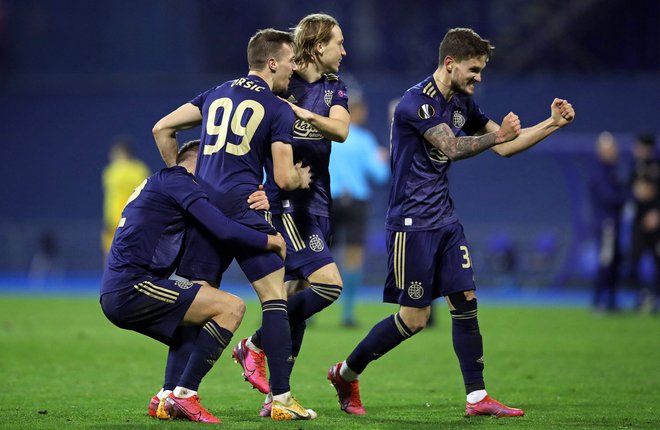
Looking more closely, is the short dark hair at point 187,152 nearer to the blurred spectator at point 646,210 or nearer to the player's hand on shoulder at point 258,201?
the player's hand on shoulder at point 258,201

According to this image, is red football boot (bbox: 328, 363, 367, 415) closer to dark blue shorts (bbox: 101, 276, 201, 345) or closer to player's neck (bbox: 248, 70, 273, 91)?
dark blue shorts (bbox: 101, 276, 201, 345)

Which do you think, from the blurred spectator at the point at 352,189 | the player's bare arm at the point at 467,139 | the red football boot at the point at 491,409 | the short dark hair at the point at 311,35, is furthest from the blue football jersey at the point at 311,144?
the blurred spectator at the point at 352,189

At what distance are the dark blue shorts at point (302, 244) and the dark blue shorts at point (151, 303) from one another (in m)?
0.87

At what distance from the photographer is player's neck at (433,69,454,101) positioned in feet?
21.7

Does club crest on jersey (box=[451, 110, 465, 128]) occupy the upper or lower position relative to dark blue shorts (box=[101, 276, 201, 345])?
upper

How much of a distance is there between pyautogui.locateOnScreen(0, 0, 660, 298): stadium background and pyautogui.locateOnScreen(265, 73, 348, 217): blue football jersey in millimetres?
13457

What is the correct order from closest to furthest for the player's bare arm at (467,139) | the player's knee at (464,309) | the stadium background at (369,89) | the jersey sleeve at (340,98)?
the player's bare arm at (467,139) < the player's knee at (464,309) < the jersey sleeve at (340,98) < the stadium background at (369,89)

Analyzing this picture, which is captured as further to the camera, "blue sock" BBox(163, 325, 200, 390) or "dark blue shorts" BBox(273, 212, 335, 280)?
"dark blue shorts" BBox(273, 212, 335, 280)

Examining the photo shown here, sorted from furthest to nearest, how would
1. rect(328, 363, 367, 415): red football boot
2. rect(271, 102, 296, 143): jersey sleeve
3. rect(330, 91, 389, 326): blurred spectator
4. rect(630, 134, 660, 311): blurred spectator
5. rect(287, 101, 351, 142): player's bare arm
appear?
rect(630, 134, 660, 311): blurred spectator < rect(330, 91, 389, 326): blurred spectator < rect(328, 363, 367, 415): red football boot < rect(287, 101, 351, 142): player's bare arm < rect(271, 102, 296, 143): jersey sleeve

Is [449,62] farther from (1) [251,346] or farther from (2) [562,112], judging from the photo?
(1) [251,346]

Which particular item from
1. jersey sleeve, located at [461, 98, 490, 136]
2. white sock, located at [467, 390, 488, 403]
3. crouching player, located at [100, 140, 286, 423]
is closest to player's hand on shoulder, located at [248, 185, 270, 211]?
crouching player, located at [100, 140, 286, 423]

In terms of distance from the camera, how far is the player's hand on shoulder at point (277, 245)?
6070mm

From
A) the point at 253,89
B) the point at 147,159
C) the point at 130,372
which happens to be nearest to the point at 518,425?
the point at 253,89

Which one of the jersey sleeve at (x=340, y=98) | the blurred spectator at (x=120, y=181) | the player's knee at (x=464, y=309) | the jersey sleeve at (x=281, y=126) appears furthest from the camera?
the blurred spectator at (x=120, y=181)
